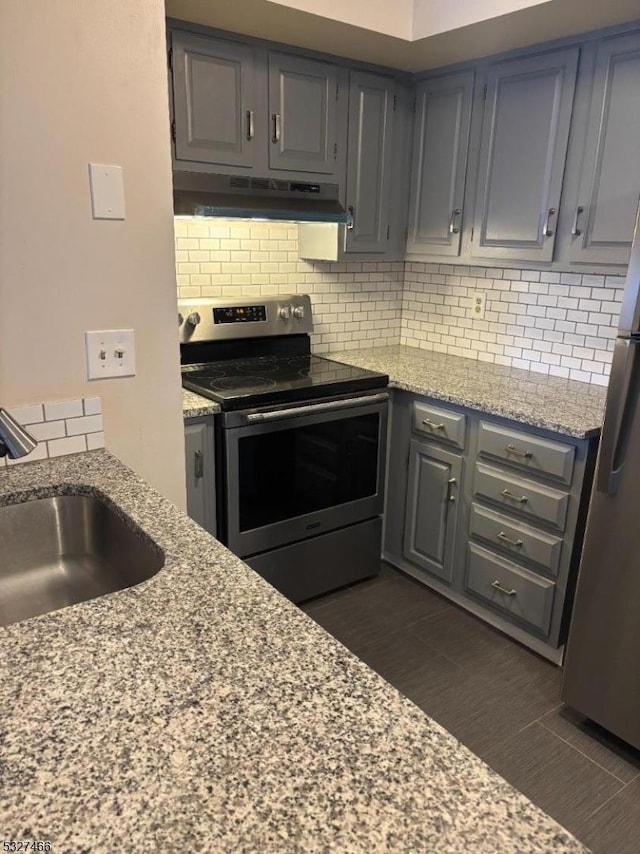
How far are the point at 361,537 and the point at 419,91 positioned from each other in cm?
199

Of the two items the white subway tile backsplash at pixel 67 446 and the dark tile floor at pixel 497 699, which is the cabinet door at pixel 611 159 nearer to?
the dark tile floor at pixel 497 699

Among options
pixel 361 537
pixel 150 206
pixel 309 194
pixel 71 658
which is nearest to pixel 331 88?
pixel 309 194

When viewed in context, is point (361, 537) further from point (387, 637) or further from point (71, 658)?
point (71, 658)

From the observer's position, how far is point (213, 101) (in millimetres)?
2293

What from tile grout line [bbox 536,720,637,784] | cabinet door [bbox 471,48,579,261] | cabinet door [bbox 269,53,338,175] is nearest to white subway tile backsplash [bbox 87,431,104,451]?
cabinet door [bbox 269,53,338,175]

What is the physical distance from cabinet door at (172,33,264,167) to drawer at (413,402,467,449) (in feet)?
3.88

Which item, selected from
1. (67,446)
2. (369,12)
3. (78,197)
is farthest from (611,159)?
(67,446)

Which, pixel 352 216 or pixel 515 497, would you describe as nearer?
pixel 515 497

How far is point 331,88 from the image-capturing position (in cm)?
257

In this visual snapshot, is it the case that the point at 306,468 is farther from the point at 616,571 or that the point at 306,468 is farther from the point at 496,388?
the point at 616,571

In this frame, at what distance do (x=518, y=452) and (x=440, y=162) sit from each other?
1365 mm

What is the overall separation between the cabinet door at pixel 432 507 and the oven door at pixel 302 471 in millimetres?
161

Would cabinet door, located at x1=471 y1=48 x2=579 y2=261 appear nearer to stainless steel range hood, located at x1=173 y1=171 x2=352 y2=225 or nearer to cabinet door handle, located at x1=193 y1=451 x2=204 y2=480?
stainless steel range hood, located at x1=173 y1=171 x2=352 y2=225

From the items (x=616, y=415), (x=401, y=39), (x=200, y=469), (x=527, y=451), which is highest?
(x=401, y=39)
